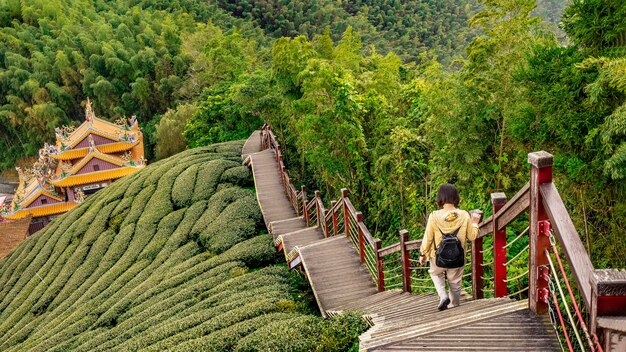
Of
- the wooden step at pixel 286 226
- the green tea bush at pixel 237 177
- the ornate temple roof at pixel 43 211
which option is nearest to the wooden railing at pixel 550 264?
the wooden step at pixel 286 226

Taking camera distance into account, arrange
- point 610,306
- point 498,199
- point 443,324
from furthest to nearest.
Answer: point 498,199
point 443,324
point 610,306

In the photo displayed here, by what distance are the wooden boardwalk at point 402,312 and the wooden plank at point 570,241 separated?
26.3 inches

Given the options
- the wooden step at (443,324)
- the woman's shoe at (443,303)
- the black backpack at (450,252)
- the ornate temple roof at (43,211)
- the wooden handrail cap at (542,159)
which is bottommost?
the ornate temple roof at (43,211)

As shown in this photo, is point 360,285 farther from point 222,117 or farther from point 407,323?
point 222,117

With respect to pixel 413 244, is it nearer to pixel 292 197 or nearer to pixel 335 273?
pixel 335 273

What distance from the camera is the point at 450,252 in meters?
3.94

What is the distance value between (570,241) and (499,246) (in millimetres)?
1284

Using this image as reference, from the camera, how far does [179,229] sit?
1297 cm

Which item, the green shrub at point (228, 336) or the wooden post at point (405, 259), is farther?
the green shrub at point (228, 336)

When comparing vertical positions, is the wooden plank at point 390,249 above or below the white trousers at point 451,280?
below

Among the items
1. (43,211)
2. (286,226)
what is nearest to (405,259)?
(286,226)

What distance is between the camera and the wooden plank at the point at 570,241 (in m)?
2.27

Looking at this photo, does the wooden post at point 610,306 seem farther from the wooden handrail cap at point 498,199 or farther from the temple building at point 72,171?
the temple building at point 72,171

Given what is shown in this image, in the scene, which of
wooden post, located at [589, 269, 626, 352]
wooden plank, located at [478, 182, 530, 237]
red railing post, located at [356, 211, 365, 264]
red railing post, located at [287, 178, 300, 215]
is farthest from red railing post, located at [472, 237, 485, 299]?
red railing post, located at [287, 178, 300, 215]
